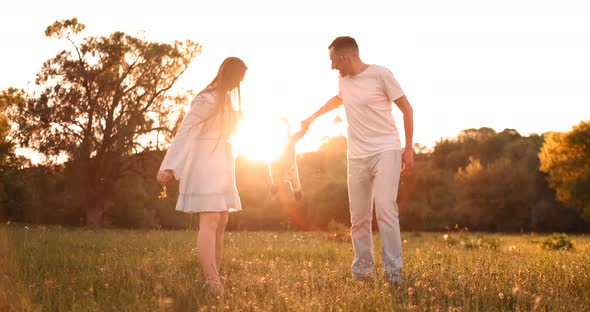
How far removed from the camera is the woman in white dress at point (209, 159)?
226 inches

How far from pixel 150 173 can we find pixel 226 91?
28.1 metres

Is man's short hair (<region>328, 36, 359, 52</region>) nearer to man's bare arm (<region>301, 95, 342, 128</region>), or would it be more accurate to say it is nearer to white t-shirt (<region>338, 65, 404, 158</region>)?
white t-shirt (<region>338, 65, 404, 158</region>)

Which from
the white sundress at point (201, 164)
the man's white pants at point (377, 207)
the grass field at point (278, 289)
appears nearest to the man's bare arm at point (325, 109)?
the man's white pants at point (377, 207)

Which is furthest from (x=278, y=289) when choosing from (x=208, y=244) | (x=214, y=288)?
(x=208, y=244)

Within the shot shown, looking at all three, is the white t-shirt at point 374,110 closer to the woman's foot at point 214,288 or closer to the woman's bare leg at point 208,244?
the woman's bare leg at point 208,244

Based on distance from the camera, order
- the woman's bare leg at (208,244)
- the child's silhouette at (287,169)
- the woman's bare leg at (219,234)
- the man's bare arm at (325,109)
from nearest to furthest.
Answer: the woman's bare leg at (208,244), the woman's bare leg at (219,234), the child's silhouette at (287,169), the man's bare arm at (325,109)

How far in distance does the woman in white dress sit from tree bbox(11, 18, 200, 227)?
85.7ft

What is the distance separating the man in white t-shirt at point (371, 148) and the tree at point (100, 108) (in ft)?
85.0

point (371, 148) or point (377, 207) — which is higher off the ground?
point (371, 148)

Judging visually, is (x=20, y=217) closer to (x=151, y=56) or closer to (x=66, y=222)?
(x=66, y=222)

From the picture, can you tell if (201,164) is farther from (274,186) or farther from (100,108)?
(100,108)

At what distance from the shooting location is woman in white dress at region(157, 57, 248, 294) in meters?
5.74

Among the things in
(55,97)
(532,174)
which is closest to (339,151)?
(532,174)

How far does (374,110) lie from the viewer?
Answer: 649cm
